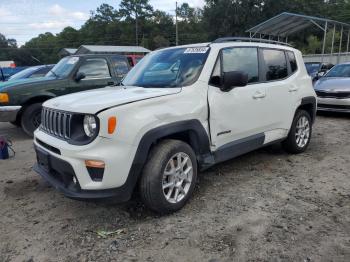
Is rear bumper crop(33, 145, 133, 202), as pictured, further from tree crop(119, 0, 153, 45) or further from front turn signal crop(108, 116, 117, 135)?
tree crop(119, 0, 153, 45)

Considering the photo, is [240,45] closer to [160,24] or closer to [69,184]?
[69,184]

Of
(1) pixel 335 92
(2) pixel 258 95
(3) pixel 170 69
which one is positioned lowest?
(1) pixel 335 92

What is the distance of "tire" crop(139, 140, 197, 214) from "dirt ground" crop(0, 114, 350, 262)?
16cm

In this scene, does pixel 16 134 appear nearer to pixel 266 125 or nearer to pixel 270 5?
pixel 266 125

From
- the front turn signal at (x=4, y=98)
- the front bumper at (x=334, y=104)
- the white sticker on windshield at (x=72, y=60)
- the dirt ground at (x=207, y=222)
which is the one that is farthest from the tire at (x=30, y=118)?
the front bumper at (x=334, y=104)

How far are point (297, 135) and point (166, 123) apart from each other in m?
3.01

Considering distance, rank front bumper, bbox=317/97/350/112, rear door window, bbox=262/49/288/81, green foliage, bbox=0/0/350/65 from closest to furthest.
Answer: rear door window, bbox=262/49/288/81, front bumper, bbox=317/97/350/112, green foliage, bbox=0/0/350/65

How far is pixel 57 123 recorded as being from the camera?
3443 mm

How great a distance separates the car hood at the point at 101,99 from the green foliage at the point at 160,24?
1934 inches

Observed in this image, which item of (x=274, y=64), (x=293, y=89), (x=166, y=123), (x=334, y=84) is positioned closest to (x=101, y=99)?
(x=166, y=123)

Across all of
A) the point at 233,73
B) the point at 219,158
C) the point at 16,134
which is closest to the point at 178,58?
the point at 233,73

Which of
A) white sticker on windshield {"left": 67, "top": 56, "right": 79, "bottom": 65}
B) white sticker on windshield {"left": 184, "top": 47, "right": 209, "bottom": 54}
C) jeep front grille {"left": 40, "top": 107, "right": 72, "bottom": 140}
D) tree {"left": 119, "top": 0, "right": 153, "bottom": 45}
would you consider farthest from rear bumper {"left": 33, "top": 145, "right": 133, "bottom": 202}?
tree {"left": 119, "top": 0, "right": 153, "bottom": 45}

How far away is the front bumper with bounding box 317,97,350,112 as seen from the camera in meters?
8.62

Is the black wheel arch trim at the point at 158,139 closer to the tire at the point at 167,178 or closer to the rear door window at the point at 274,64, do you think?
the tire at the point at 167,178
